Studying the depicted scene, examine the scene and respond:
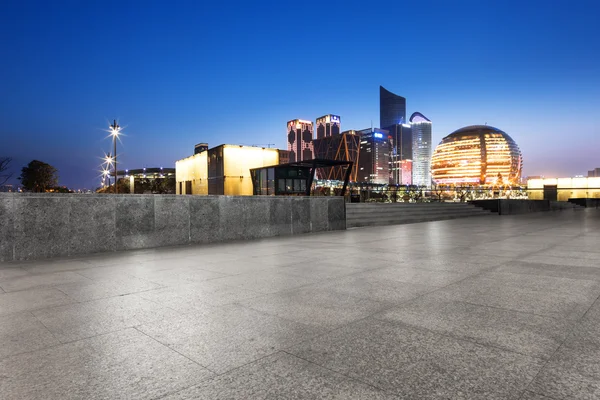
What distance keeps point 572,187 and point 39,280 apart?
268 ft

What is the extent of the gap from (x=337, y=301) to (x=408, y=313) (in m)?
0.87

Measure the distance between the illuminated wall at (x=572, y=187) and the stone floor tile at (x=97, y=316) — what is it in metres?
70.9

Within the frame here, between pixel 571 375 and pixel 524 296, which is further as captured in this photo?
pixel 524 296

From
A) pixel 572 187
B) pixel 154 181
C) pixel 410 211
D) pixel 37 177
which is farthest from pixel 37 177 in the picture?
pixel 572 187

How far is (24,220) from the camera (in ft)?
26.9

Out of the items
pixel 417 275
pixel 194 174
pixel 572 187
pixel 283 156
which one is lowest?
pixel 417 275

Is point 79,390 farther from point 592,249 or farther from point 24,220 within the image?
point 592,249

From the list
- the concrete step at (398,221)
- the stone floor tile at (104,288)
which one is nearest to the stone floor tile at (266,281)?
the stone floor tile at (104,288)

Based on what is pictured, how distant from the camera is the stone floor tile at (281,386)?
7.54 feet

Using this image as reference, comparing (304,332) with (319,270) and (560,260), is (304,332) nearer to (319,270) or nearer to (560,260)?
(319,270)

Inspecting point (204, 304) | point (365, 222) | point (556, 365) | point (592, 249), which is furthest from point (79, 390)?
point (365, 222)

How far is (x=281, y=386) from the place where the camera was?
2.42 m

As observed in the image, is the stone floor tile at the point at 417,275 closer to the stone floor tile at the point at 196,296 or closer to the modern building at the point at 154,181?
the stone floor tile at the point at 196,296

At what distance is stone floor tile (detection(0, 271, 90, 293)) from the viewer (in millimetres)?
5471
